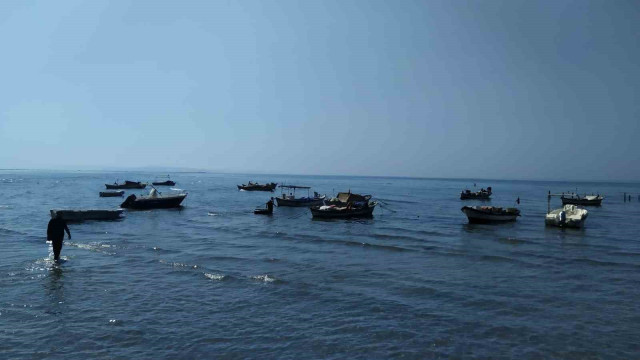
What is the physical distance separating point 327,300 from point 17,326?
8.94m

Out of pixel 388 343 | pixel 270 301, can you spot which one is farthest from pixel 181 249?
pixel 388 343

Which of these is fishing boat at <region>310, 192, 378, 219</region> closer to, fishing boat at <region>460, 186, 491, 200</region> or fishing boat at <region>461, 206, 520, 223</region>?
fishing boat at <region>461, 206, 520, 223</region>

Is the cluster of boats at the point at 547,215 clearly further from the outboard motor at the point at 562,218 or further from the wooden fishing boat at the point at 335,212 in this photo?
the wooden fishing boat at the point at 335,212

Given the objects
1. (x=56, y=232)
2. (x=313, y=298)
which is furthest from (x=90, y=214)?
(x=313, y=298)

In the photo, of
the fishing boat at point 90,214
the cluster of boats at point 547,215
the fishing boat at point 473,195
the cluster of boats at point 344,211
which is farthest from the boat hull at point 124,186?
the cluster of boats at point 547,215

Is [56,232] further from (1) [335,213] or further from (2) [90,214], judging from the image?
(1) [335,213]

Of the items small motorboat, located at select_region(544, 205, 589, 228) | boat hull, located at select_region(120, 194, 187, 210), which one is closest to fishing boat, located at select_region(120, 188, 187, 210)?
boat hull, located at select_region(120, 194, 187, 210)

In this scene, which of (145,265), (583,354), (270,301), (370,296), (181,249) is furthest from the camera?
(181,249)

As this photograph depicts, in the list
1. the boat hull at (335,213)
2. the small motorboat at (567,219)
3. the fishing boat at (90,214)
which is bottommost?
the fishing boat at (90,214)

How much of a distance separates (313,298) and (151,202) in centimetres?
4220

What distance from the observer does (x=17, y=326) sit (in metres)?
11.3

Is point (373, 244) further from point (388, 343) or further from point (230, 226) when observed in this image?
point (388, 343)

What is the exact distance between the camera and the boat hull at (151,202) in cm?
5106

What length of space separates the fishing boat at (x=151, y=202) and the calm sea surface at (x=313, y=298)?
21345 mm
